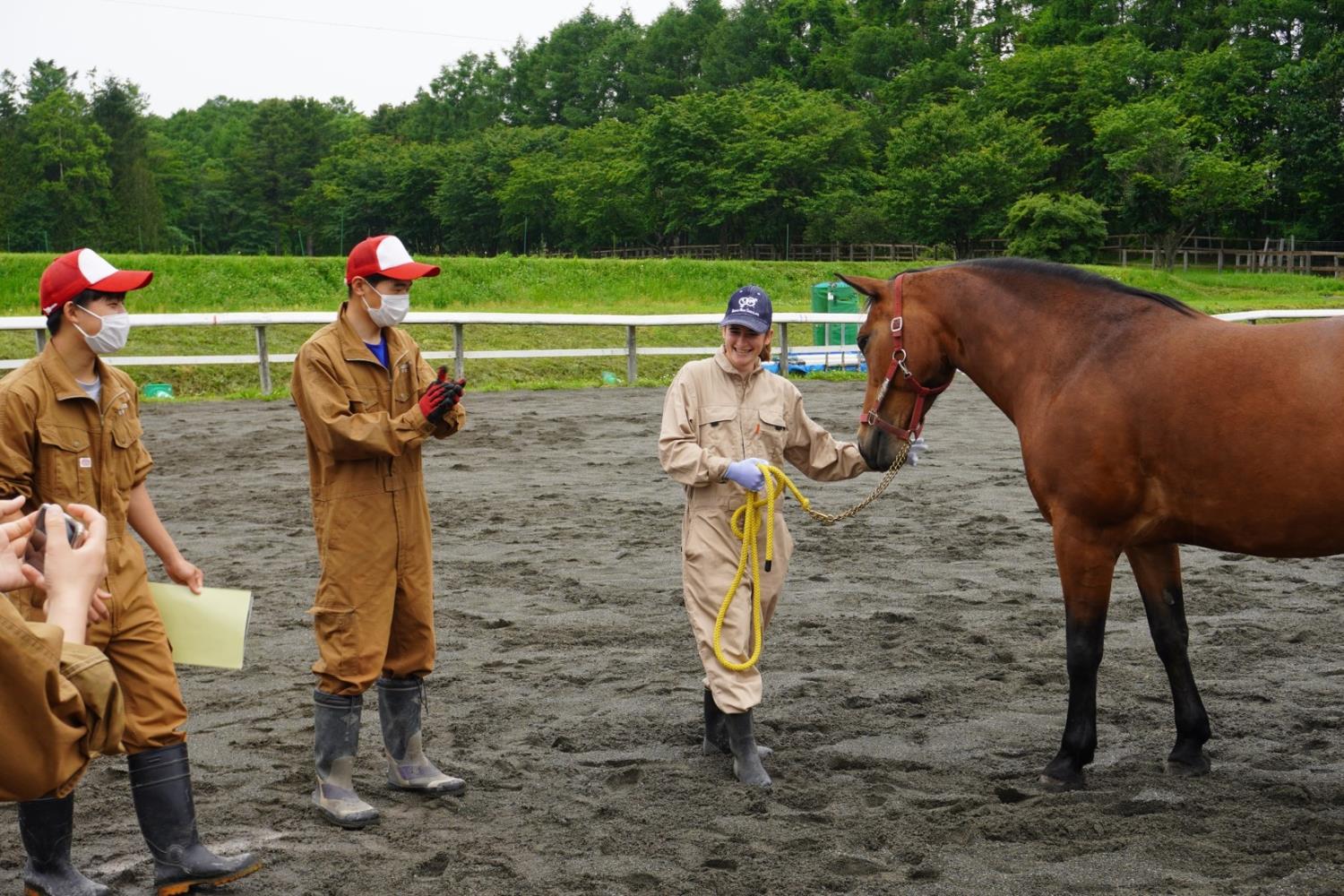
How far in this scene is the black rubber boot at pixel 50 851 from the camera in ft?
11.6

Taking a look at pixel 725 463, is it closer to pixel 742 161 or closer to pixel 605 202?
pixel 742 161

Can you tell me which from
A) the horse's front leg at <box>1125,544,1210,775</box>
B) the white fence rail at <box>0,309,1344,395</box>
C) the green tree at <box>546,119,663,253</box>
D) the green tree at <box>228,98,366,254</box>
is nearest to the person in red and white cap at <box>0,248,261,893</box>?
the horse's front leg at <box>1125,544,1210,775</box>

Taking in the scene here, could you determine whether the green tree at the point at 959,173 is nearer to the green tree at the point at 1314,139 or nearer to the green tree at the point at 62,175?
the green tree at the point at 1314,139

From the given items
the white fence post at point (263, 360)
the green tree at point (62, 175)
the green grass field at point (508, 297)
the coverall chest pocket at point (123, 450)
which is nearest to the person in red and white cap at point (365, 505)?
the coverall chest pocket at point (123, 450)

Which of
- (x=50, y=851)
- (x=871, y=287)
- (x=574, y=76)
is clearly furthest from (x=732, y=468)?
(x=574, y=76)

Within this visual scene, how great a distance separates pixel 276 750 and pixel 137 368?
16839 millimetres

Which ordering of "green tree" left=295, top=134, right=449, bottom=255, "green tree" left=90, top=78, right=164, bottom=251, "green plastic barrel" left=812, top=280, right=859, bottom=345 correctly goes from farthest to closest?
"green tree" left=295, top=134, right=449, bottom=255 → "green tree" left=90, top=78, right=164, bottom=251 → "green plastic barrel" left=812, top=280, right=859, bottom=345

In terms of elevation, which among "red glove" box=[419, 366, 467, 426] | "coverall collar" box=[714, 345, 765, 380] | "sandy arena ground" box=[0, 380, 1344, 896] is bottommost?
"sandy arena ground" box=[0, 380, 1344, 896]

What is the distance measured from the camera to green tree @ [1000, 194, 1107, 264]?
4391 cm

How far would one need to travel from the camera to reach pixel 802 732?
16.6ft

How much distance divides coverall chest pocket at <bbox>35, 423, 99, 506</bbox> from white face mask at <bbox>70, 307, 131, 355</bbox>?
0.81ft

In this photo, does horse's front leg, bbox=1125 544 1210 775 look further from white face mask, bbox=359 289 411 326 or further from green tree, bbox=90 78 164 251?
green tree, bbox=90 78 164 251

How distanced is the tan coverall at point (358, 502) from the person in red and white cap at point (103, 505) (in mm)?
618

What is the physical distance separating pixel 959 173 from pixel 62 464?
47.0m
